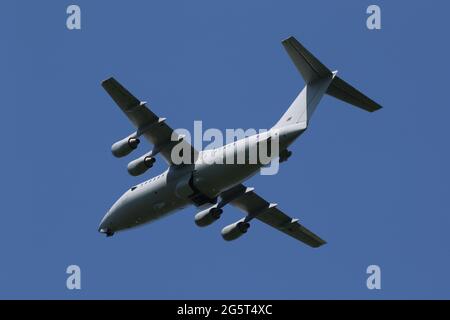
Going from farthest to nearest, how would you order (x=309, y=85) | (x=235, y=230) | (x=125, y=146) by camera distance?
(x=235, y=230), (x=125, y=146), (x=309, y=85)

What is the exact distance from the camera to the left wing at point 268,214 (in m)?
34.2

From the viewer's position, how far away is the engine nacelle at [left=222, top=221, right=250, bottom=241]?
3509cm

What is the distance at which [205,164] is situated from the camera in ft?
103

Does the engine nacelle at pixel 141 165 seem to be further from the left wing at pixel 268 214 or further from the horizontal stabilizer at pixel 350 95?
the horizontal stabilizer at pixel 350 95

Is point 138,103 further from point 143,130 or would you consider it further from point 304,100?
point 304,100

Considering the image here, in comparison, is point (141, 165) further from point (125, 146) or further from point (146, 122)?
point (146, 122)

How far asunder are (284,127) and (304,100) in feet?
3.45

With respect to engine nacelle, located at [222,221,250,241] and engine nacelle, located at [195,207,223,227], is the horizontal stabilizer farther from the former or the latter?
engine nacelle, located at [222,221,250,241]

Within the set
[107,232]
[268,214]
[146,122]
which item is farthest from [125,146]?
[268,214]

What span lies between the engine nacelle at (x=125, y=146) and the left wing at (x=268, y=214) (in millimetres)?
4124

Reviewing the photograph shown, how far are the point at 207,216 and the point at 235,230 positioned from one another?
6.24ft

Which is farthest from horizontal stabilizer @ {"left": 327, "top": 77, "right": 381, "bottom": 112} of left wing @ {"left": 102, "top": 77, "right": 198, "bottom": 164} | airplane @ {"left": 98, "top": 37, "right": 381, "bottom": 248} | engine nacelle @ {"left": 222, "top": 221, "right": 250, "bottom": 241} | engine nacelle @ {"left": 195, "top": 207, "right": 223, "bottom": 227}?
engine nacelle @ {"left": 222, "top": 221, "right": 250, "bottom": 241}

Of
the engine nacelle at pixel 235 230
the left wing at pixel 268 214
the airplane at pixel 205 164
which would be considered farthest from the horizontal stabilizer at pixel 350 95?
the engine nacelle at pixel 235 230

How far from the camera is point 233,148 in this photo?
1201 inches
